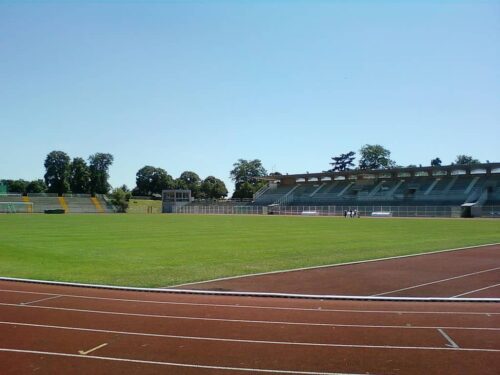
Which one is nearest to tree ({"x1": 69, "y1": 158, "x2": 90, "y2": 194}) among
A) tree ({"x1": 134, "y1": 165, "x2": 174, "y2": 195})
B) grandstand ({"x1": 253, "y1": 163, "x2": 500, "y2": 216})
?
tree ({"x1": 134, "y1": 165, "x2": 174, "y2": 195})

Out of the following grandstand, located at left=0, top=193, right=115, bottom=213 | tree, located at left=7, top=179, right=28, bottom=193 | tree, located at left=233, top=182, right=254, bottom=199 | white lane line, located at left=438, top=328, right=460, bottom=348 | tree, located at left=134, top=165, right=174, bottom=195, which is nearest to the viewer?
white lane line, located at left=438, top=328, right=460, bottom=348

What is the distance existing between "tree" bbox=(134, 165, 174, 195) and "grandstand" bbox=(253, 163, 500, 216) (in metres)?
69.7

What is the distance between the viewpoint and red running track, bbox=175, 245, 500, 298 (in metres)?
12.2

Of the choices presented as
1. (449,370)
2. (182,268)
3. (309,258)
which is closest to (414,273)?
(309,258)

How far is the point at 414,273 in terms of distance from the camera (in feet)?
49.8

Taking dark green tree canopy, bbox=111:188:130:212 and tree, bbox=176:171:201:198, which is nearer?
dark green tree canopy, bbox=111:188:130:212

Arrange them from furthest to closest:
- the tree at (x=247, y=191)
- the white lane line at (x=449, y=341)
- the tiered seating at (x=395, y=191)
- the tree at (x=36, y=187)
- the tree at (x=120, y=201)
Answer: the tree at (x=36, y=187), the tree at (x=247, y=191), the tree at (x=120, y=201), the tiered seating at (x=395, y=191), the white lane line at (x=449, y=341)

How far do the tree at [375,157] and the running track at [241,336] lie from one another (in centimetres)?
14943

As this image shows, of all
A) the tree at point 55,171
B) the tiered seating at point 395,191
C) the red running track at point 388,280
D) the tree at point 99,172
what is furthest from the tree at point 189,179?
the red running track at point 388,280

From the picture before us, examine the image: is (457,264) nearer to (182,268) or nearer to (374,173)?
(182,268)

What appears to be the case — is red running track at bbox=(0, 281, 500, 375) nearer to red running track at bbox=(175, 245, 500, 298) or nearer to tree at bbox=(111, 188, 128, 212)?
red running track at bbox=(175, 245, 500, 298)

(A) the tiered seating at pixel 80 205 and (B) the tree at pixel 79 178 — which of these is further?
(B) the tree at pixel 79 178

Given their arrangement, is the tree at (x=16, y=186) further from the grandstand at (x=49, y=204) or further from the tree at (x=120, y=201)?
the tree at (x=120, y=201)

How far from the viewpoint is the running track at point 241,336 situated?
6.45 metres
